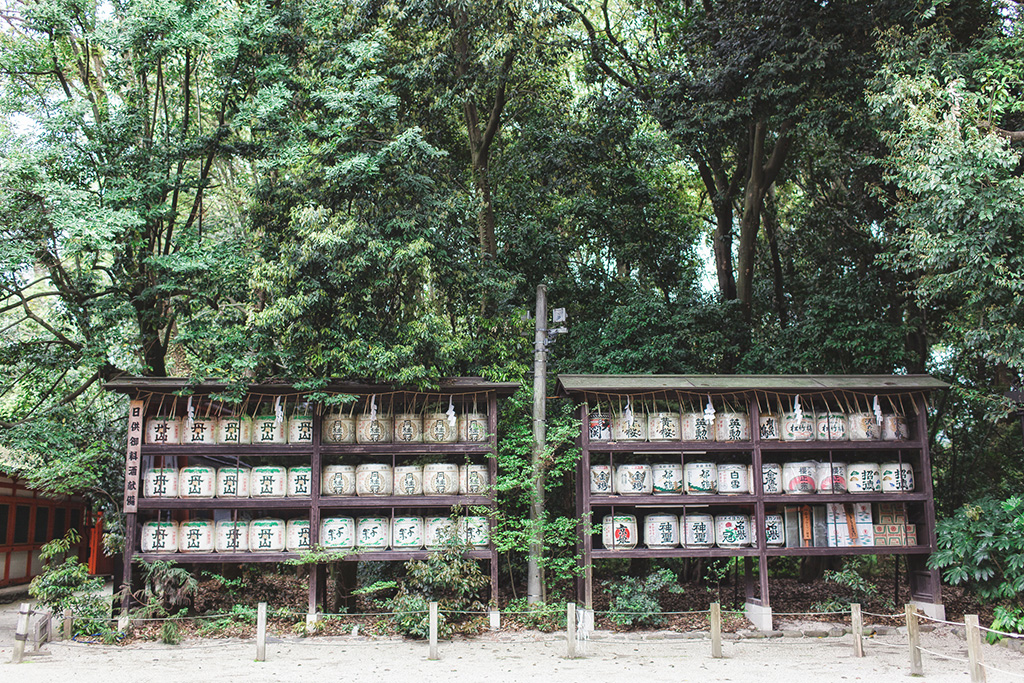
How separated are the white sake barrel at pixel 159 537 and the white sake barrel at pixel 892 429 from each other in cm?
1059

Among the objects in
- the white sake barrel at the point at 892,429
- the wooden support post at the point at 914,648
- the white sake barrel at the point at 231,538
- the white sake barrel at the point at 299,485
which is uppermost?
the white sake barrel at the point at 892,429

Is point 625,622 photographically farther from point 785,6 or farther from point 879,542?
point 785,6

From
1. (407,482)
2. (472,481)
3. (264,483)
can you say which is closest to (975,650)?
(472,481)

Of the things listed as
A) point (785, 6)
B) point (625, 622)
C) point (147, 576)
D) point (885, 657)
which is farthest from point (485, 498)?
point (785, 6)

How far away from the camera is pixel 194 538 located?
10406 mm

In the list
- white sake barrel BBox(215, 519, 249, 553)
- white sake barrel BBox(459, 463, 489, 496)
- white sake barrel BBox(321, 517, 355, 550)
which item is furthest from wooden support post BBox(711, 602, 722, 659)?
white sake barrel BBox(215, 519, 249, 553)

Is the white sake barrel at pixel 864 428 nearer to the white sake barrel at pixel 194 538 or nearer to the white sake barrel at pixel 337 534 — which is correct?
the white sake barrel at pixel 337 534

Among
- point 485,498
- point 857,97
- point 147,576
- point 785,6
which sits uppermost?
point 785,6

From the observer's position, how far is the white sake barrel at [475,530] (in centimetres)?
1065

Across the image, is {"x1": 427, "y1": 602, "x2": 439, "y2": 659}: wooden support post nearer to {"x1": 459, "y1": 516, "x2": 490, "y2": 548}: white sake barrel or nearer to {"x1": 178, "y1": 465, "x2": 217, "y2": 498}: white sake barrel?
{"x1": 459, "y1": 516, "x2": 490, "y2": 548}: white sake barrel

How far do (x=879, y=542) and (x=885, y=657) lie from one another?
2200mm

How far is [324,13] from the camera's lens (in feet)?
43.1

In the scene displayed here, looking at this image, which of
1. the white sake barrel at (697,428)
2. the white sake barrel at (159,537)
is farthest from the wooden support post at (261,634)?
the white sake barrel at (697,428)

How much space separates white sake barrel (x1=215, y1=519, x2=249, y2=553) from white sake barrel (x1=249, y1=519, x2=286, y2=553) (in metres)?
0.11
